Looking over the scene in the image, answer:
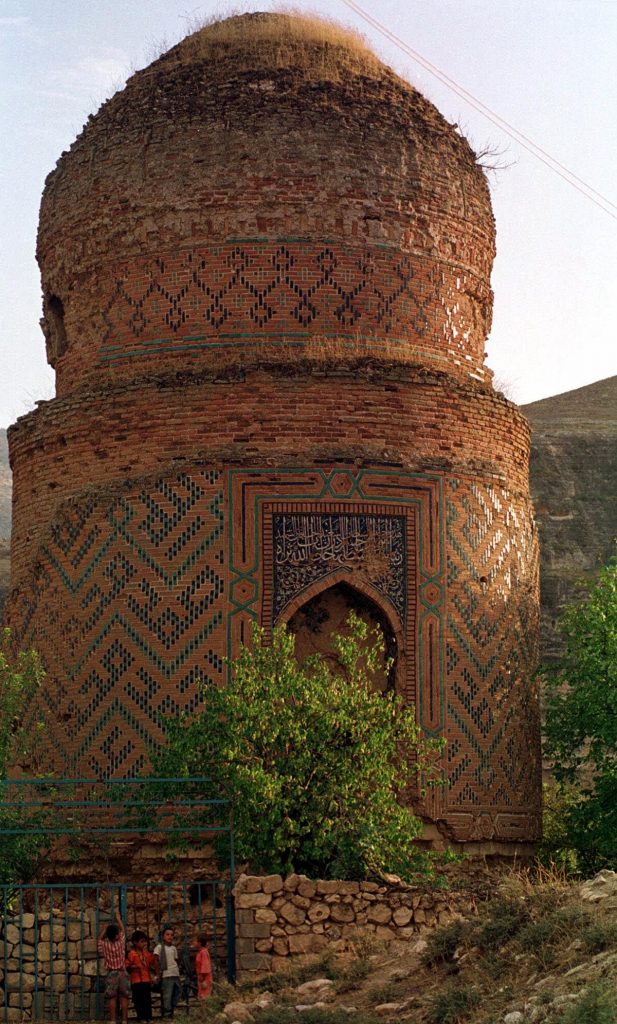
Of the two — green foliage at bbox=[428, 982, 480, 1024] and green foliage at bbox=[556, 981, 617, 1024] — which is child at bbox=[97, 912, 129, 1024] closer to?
green foliage at bbox=[428, 982, 480, 1024]

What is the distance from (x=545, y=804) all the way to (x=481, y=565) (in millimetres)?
4304

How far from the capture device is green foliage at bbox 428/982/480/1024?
9.87 m

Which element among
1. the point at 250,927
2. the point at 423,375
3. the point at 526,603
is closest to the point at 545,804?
the point at 526,603

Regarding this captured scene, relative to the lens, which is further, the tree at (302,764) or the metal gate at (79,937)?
the tree at (302,764)

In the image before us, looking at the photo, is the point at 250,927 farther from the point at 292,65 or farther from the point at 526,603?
the point at 292,65

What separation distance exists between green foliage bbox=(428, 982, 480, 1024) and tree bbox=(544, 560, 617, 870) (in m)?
5.47

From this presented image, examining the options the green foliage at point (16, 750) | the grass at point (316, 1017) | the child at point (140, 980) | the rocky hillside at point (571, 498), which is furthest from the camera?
the rocky hillside at point (571, 498)

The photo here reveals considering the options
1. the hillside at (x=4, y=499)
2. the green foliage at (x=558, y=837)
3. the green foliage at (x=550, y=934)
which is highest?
the hillside at (x=4, y=499)

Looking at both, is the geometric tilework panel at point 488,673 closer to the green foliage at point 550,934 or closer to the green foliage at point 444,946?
the green foliage at point 444,946

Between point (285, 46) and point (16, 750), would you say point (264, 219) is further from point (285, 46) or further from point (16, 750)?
point (16, 750)

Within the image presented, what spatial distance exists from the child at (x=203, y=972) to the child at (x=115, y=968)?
0.52 m

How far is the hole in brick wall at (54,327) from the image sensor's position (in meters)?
17.3

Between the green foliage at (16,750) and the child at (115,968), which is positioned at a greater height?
the green foliage at (16,750)

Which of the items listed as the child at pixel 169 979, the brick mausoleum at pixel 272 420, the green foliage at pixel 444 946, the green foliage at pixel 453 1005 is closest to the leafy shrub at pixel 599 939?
the green foliage at pixel 453 1005
